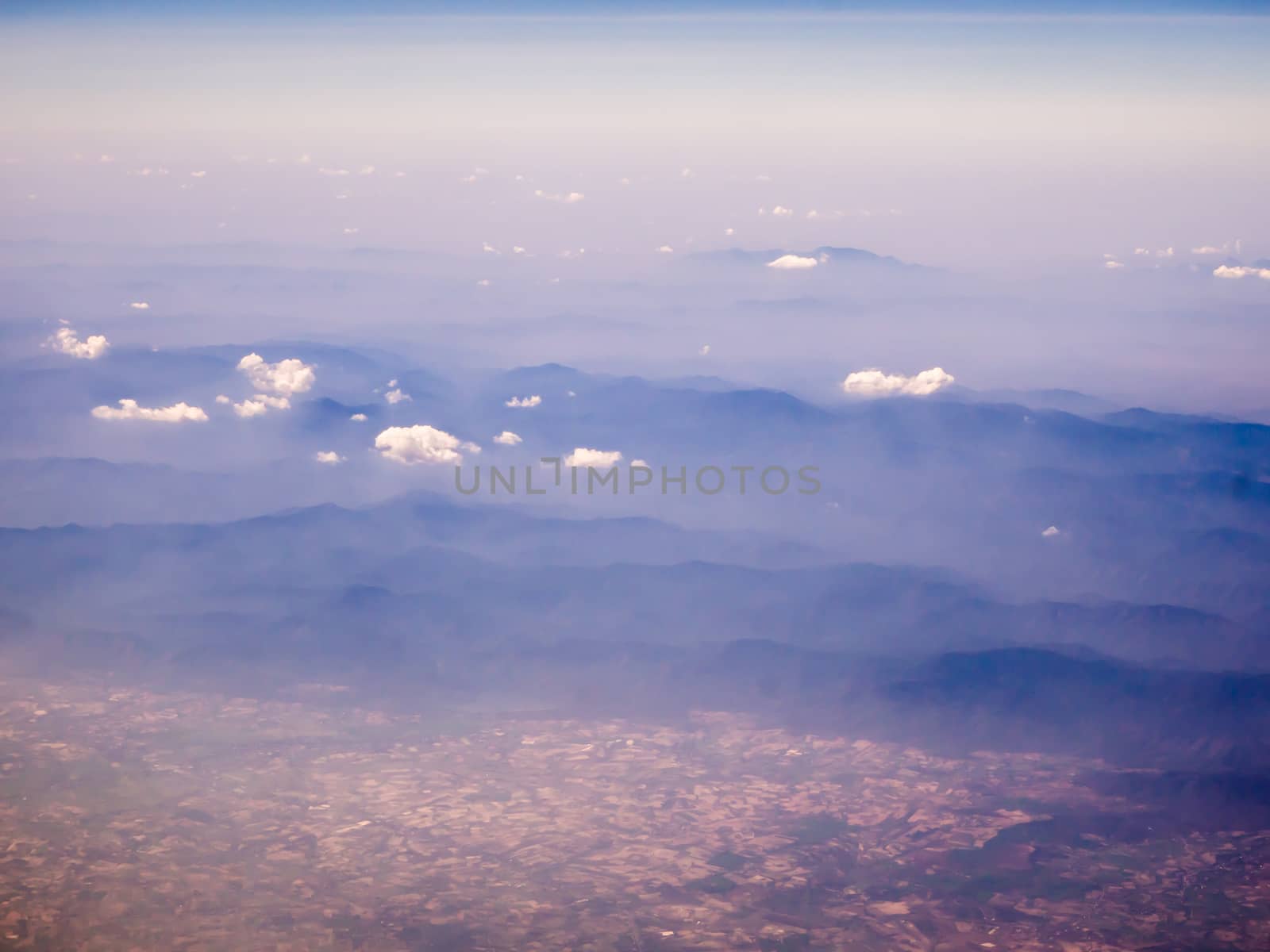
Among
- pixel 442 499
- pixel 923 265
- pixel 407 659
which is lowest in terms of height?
pixel 407 659

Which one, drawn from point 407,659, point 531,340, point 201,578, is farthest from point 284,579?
point 531,340

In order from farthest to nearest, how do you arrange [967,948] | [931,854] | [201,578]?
[201,578], [931,854], [967,948]

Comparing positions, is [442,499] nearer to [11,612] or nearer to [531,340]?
[11,612]

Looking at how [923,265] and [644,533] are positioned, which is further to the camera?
[923,265]

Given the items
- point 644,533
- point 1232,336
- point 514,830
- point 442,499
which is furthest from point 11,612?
point 1232,336

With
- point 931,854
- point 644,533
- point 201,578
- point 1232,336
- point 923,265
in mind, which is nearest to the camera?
point 931,854

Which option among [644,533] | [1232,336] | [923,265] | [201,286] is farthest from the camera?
[923,265]

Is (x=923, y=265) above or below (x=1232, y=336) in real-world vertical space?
above

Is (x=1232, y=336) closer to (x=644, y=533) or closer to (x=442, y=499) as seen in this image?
(x=644, y=533)

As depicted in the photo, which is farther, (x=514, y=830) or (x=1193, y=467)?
(x=1193, y=467)
